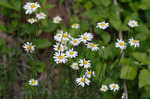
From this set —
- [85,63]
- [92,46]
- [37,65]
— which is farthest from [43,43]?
[85,63]

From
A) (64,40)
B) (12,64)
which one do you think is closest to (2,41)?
(12,64)

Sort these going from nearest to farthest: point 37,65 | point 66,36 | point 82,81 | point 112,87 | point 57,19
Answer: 1. point 82,81
2. point 66,36
3. point 112,87
4. point 37,65
5. point 57,19

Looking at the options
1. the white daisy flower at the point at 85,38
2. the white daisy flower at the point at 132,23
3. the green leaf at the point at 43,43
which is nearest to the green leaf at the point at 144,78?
the white daisy flower at the point at 132,23

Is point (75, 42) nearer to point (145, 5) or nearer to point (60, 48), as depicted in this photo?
point (60, 48)

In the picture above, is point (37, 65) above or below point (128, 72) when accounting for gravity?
above

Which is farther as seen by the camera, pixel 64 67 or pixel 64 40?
pixel 64 67

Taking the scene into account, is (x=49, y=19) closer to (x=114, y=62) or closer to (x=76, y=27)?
(x=76, y=27)

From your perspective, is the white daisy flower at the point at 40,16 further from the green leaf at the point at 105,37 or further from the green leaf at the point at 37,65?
the green leaf at the point at 105,37
